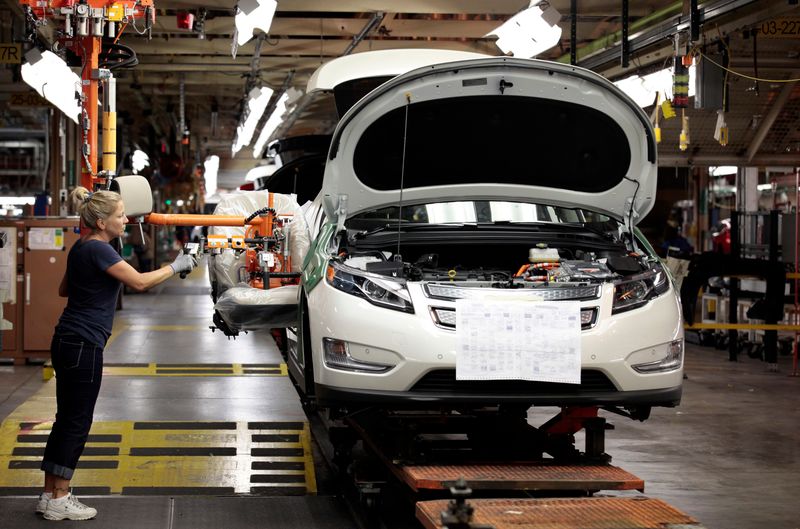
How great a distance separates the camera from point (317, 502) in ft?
18.3

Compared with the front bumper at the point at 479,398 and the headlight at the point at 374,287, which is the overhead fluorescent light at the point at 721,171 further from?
the headlight at the point at 374,287

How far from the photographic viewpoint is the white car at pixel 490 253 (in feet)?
14.8

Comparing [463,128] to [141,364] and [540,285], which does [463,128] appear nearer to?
[540,285]

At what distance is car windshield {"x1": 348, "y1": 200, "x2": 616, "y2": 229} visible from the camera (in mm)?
5836

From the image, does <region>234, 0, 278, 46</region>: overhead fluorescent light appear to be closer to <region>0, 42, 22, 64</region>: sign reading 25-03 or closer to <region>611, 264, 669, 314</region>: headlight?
<region>0, 42, 22, 64</region>: sign reading 25-03

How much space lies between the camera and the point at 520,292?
4.66 m

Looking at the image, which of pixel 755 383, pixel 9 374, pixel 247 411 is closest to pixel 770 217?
pixel 755 383

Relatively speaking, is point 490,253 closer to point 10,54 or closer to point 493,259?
point 493,259

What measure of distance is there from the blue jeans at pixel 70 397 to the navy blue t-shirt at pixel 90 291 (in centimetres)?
6

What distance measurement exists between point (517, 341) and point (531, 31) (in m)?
5.38

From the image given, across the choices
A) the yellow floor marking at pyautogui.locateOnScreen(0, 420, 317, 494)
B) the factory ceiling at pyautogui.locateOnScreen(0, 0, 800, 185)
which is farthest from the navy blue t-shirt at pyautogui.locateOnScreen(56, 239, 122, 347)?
the factory ceiling at pyautogui.locateOnScreen(0, 0, 800, 185)

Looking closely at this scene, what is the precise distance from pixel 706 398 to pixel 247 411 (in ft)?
13.2

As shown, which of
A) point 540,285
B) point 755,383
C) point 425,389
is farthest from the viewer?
point 755,383

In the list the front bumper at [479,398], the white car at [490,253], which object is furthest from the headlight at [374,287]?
the front bumper at [479,398]
